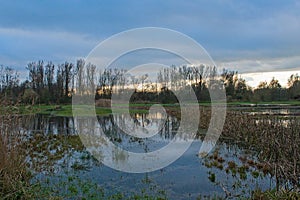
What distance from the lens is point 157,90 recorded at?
1809 inches

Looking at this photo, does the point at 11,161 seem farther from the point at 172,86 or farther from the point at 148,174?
the point at 172,86

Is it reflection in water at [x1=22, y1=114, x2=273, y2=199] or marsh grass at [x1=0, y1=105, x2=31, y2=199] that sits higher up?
marsh grass at [x1=0, y1=105, x2=31, y2=199]

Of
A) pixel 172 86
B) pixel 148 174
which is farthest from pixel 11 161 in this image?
pixel 172 86

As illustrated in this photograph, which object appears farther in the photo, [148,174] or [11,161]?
[148,174]

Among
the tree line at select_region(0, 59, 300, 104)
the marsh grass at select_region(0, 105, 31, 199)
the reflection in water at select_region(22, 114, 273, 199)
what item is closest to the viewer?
the marsh grass at select_region(0, 105, 31, 199)

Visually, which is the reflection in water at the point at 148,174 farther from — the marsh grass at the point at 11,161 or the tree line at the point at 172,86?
the tree line at the point at 172,86

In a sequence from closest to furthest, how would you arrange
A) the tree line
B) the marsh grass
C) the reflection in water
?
1. the marsh grass
2. the reflection in water
3. the tree line

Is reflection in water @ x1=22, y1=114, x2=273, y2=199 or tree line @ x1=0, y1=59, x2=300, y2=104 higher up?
tree line @ x1=0, y1=59, x2=300, y2=104

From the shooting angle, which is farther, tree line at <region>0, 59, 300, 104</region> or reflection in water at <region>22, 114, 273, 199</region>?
tree line at <region>0, 59, 300, 104</region>

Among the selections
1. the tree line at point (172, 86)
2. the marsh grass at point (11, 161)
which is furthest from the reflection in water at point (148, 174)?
the tree line at point (172, 86)

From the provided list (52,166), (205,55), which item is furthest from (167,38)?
(52,166)

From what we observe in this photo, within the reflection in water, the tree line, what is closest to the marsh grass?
the reflection in water

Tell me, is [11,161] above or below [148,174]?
above

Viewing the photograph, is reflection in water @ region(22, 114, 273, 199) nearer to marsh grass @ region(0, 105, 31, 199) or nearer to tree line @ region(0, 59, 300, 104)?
marsh grass @ region(0, 105, 31, 199)
